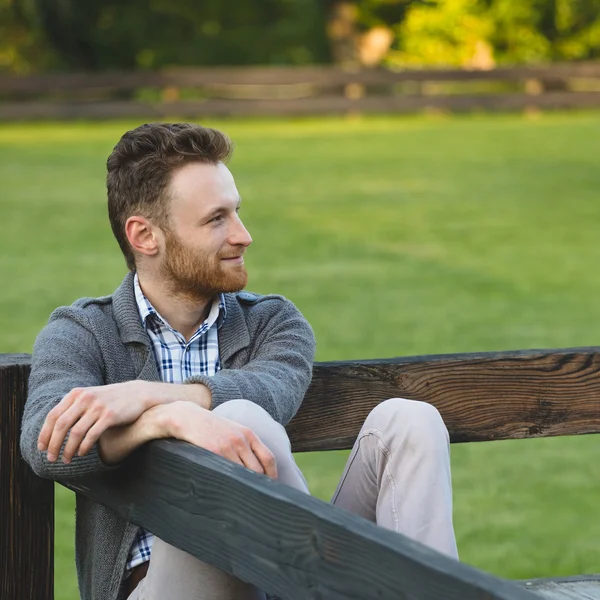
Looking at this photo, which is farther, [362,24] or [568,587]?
[362,24]

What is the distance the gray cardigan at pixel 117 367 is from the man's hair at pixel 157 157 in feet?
0.55

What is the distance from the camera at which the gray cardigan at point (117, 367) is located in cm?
252

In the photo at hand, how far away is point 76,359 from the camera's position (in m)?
2.65

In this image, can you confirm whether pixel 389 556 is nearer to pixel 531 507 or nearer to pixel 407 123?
pixel 531 507

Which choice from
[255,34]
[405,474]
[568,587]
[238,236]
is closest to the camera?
[405,474]

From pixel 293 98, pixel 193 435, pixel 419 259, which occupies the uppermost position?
pixel 293 98

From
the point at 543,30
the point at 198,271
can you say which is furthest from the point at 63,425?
the point at 543,30

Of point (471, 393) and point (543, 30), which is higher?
point (543, 30)

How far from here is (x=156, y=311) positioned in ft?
9.36

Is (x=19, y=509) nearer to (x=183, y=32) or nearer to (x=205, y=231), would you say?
(x=205, y=231)

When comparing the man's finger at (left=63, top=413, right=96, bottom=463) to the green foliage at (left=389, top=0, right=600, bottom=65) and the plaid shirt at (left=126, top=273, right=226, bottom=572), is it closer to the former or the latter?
the plaid shirt at (left=126, top=273, right=226, bottom=572)

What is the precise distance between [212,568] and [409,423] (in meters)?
0.48

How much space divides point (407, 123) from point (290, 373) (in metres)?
Result: 25.5

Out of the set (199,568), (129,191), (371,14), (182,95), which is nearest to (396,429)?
(199,568)
